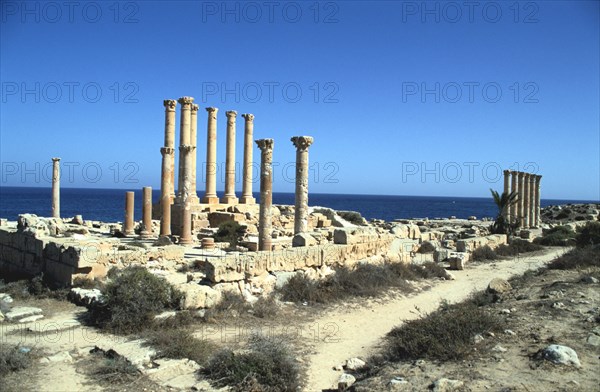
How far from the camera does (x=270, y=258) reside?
11.9 m

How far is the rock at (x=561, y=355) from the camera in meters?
5.78

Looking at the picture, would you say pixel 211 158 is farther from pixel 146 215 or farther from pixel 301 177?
pixel 301 177

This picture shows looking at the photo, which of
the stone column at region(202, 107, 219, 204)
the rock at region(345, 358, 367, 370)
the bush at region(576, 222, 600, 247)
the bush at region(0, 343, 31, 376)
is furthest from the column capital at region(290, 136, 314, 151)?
the bush at region(576, 222, 600, 247)

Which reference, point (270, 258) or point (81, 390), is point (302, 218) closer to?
point (270, 258)

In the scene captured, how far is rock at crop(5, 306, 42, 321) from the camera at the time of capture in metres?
9.12

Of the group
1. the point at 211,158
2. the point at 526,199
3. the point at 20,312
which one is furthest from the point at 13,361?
the point at 526,199

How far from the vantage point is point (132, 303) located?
869 cm

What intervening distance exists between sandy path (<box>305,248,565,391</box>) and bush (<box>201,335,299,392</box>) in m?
0.42

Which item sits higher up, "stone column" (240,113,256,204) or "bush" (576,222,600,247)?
"stone column" (240,113,256,204)

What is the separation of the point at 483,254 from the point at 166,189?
46.2 ft

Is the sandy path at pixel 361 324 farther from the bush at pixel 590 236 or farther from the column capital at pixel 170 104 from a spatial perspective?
the column capital at pixel 170 104

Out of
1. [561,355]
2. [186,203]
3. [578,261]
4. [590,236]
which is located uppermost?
[186,203]

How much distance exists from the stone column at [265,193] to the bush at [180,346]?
22.5ft

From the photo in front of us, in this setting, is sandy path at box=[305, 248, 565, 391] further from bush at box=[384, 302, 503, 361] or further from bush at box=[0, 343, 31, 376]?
bush at box=[0, 343, 31, 376]
